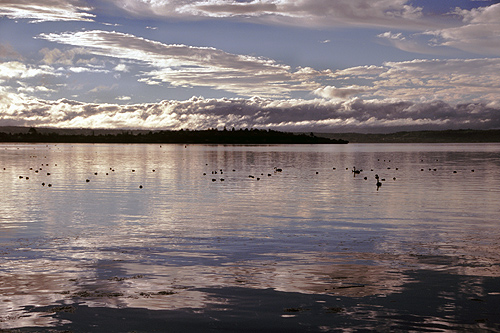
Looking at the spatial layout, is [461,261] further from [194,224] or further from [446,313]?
[194,224]

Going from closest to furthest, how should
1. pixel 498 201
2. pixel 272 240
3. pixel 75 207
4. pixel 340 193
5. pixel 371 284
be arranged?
pixel 371 284 < pixel 272 240 < pixel 75 207 < pixel 498 201 < pixel 340 193

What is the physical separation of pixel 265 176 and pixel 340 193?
19587 mm

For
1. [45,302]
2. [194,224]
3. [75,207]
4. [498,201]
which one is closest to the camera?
[45,302]

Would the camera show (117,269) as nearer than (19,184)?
Yes

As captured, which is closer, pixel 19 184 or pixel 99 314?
pixel 99 314

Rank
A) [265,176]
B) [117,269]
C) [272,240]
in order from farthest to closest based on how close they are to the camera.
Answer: [265,176] → [272,240] → [117,269]

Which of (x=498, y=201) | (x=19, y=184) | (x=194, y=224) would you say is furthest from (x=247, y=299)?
(x=19, y=184)

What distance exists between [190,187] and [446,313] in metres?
37.3

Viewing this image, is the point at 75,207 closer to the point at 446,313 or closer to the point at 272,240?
the point at 272,240

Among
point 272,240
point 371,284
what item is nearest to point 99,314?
point 371,284

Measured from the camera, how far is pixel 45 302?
13422mm

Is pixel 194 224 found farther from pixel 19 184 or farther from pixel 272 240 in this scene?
pixel 19 184

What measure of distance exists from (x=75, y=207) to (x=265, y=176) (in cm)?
3114

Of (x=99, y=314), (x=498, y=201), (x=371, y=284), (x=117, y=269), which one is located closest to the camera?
(x=99, y=314)
